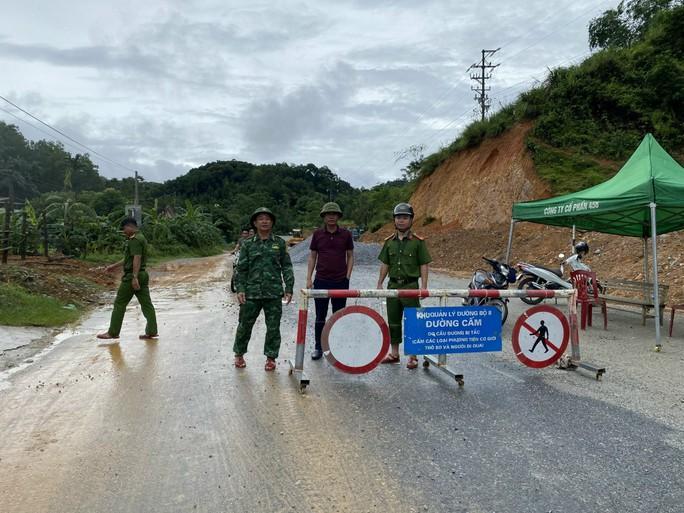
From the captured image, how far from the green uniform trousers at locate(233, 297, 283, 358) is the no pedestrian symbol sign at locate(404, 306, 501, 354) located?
1.44 m

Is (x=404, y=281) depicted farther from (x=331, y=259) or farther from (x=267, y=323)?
(x=267, y=323)

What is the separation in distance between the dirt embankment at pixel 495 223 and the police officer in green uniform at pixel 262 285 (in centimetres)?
1124

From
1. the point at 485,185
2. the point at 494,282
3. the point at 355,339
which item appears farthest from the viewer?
the point at 485,185

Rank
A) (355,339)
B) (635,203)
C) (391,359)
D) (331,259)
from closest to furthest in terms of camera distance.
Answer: (355,339), (391,359), (331,259), (635,203)

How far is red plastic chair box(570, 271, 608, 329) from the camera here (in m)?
9.28

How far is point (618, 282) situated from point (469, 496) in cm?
864

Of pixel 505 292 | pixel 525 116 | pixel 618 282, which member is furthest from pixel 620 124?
pixel 505 292

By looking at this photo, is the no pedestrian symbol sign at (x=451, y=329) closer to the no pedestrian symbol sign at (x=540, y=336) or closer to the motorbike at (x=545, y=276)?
the no pedestrian symbol sign at (x=540, y=336)

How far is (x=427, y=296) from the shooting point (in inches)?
230

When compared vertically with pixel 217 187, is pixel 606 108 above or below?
below

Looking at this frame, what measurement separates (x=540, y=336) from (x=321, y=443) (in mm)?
3187

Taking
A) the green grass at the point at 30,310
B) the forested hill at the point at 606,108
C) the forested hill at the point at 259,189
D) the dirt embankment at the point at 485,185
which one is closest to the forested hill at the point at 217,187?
the forested hill at the point at 259,189

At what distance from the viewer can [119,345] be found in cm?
760

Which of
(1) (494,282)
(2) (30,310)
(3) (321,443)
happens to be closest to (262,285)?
(3) (321,443)
